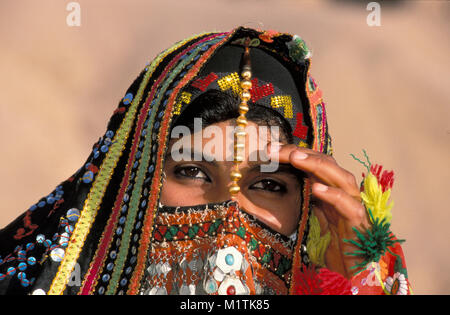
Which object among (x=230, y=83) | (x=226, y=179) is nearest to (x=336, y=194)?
(x=226, y=179)

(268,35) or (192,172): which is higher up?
(268,35)

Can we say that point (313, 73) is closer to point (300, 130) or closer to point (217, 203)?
point (300, 130)

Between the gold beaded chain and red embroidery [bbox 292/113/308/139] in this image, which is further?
red embroidery [bbox 292/113/308/139]

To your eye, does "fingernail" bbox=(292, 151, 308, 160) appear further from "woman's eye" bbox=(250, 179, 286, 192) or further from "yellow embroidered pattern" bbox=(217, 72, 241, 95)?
"yellow embroidered pattern" bbox=(217, 72, 241, 95)

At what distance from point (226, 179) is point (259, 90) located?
49cm

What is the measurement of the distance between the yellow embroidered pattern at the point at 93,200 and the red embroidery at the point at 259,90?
590 mm

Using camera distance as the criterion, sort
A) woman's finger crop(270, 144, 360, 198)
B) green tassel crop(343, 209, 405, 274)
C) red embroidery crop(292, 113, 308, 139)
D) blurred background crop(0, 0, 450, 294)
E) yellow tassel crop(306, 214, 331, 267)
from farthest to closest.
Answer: blurred background crop(0, 0, 450, 294)
red embroidery crop(292, 113, 308, 139)
yellow tassel crop(306, 214, 331, 267)
woman's finger crop(270, 144, 360, 198)
green tassel crop(343, 209, 405, 274)

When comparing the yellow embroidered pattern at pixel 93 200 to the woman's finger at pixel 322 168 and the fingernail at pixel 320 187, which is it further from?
the fingernail at pixel 320 187

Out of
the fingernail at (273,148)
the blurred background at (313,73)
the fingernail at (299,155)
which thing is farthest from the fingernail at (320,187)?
the blurred background at (313,73)

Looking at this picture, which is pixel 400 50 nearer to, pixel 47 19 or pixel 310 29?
pixel 310 29

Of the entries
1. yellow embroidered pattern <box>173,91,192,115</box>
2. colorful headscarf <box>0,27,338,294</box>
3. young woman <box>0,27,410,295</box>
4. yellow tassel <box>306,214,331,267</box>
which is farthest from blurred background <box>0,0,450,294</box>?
yellow embroidered pattern <box>173,91,192,115</box>

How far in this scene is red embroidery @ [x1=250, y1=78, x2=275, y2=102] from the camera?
7.79ft

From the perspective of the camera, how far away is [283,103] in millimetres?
2395

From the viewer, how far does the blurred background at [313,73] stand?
880 cm
